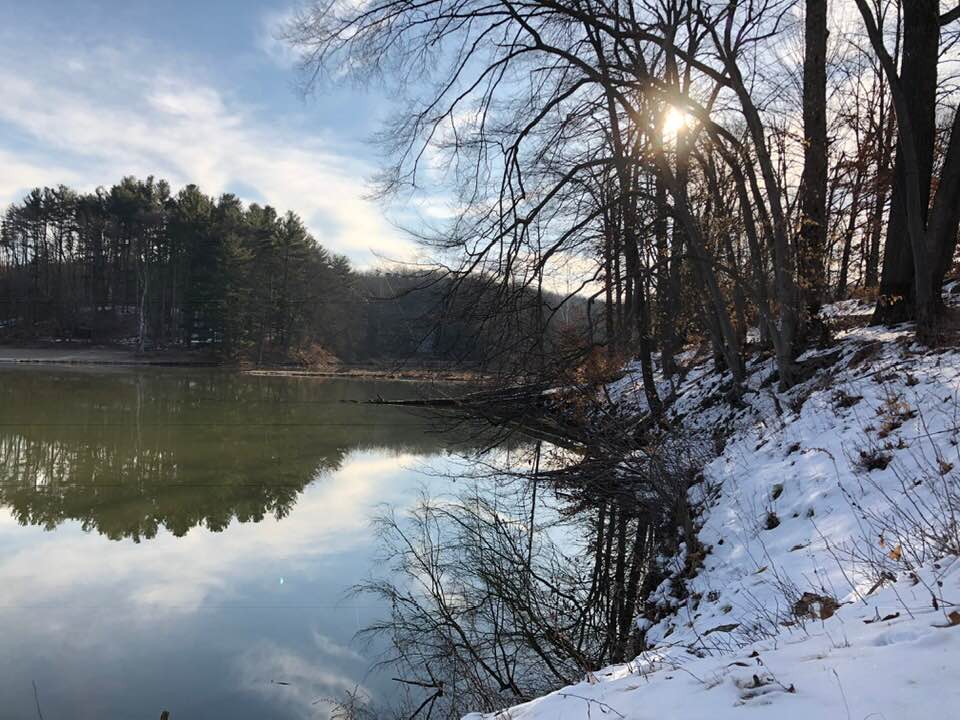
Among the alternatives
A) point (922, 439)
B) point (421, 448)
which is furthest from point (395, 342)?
point (421, 448)

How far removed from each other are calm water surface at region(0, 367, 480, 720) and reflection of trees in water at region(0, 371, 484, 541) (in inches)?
2.2

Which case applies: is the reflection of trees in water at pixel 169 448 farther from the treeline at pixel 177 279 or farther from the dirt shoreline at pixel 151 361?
the treeline at pixel 177 279

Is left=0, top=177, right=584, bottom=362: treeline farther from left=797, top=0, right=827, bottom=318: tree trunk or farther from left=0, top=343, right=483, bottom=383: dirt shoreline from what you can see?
left=797, top=0, right=827, bottom=318: tree trunk

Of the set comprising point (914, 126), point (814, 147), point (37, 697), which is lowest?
point (37, 697)

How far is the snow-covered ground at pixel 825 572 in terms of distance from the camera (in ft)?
7.45

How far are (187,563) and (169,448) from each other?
7777mm

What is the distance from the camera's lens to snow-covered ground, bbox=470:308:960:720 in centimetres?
227

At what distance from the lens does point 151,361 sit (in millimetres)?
44688

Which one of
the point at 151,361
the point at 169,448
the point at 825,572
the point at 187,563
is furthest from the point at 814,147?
the point at 151,361

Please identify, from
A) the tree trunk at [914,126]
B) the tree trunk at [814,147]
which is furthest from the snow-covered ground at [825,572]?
the tree trunk at [814,147]

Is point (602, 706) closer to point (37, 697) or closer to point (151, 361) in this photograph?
point (37, 697)

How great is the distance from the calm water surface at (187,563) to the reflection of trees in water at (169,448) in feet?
0.19

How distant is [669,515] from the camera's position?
7.09 meters

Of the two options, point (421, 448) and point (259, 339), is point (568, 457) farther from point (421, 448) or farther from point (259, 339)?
point (259, 339)
